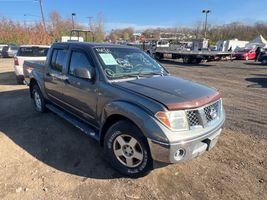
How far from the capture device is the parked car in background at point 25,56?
952cm

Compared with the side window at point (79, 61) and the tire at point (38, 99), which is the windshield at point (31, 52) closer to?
the tire at point (38, 99)

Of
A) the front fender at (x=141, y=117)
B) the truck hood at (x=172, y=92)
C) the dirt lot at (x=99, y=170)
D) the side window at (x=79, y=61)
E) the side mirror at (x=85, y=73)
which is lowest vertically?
the dirt lot at (x=99, y=170)

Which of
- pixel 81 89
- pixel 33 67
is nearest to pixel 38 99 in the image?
pixel 33 67

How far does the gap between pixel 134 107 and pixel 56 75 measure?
2518mm

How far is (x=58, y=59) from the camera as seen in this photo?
4918 millimetres

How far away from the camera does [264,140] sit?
4672mm

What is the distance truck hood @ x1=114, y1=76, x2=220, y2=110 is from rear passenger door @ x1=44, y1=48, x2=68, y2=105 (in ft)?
5.59

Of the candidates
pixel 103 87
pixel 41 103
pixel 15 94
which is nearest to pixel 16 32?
pixel 15 94

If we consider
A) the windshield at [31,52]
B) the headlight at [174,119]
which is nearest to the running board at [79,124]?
the headlight at [174,119]

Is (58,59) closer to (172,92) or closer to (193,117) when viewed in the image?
(172,92)

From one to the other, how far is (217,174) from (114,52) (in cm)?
262

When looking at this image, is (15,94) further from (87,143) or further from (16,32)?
(16,32)

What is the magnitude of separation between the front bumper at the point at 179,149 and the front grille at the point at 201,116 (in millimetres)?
145

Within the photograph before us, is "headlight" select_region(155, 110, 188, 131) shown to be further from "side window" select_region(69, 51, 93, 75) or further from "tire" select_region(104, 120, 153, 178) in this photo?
"side window" select_region(69, 51, 93, 75)
